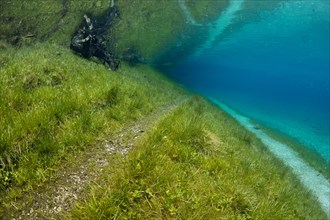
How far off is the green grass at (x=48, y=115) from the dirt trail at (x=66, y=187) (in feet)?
0.92

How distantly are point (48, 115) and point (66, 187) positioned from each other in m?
2.24

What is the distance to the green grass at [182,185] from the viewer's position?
644cm

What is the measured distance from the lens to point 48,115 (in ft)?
27.5

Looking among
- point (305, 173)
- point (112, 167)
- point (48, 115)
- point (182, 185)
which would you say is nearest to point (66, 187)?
point (112, 167)

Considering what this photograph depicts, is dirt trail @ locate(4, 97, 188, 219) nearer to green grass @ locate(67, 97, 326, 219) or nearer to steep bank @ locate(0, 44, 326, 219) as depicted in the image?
steep bank @ locate(0, 44, 326, 219)

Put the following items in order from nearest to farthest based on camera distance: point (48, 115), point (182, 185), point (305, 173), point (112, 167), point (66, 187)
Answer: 1. point (66, 187)
2. point (182, 185)
3. point (112, 167)
4. point (48, 115)
5. point (305, 173)

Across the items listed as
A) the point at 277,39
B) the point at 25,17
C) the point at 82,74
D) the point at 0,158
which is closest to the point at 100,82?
the point at 82,74

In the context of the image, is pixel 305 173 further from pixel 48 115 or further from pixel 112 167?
pixel 48 115

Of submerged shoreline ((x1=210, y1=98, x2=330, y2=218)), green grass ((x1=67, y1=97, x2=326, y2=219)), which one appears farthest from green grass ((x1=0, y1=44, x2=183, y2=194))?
submerged shoreline ((x1=210, y1=98, x2=330, y2=218))

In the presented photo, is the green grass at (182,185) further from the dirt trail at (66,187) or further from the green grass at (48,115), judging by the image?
the green grass at (48,115)

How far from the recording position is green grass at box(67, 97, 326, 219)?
6.44 m

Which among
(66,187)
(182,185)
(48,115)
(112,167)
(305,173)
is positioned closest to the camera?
(66,187)

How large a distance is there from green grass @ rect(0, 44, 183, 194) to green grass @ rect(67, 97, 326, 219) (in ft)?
4.81

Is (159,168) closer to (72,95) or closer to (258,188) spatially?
(258,188)
